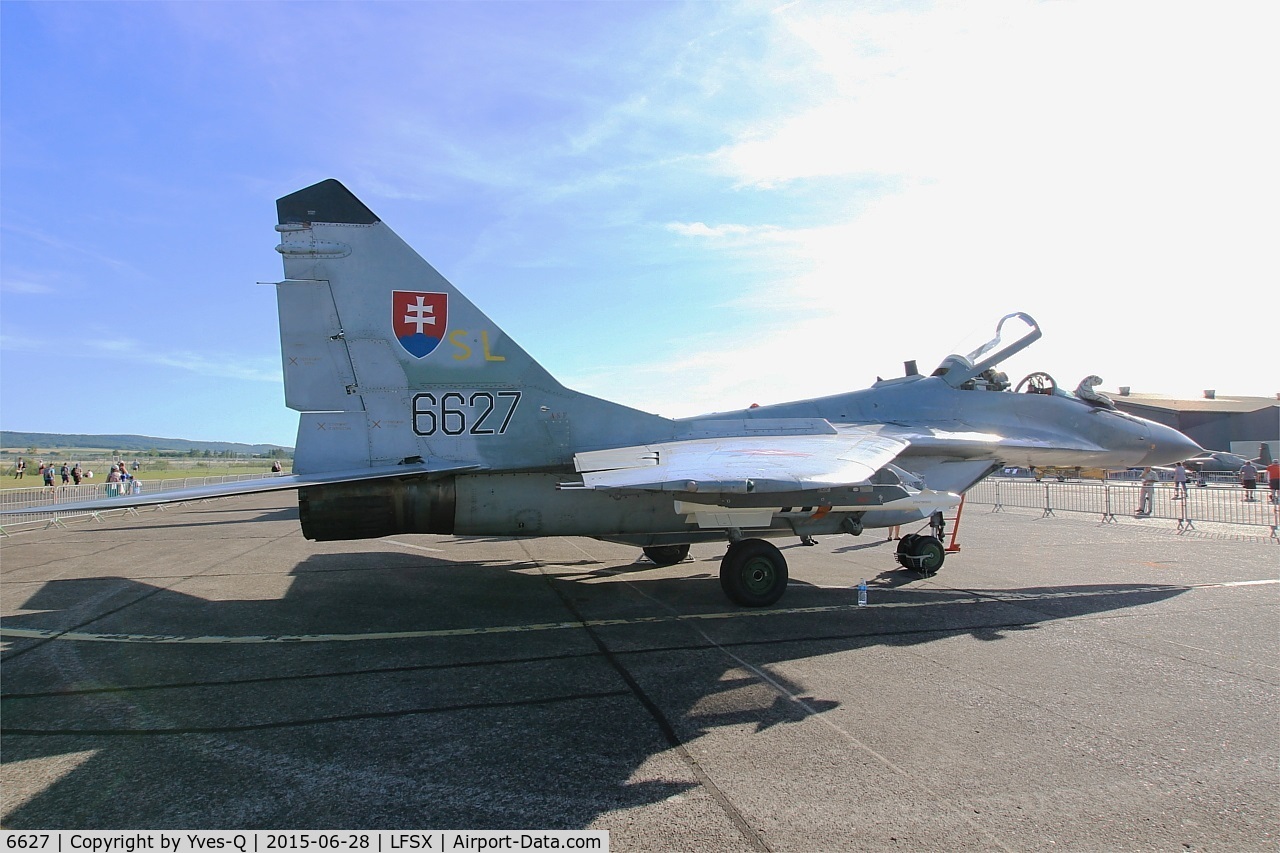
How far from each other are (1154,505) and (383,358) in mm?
26124

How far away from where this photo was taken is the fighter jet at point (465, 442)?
23.8 feet

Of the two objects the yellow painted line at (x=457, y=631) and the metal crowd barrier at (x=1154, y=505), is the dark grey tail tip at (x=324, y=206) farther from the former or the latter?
the metal crowd barrier at (x=1154, y=505)

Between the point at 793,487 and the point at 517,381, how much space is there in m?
4.00

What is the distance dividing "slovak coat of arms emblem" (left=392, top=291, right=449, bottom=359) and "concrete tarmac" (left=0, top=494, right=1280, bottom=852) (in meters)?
3.20

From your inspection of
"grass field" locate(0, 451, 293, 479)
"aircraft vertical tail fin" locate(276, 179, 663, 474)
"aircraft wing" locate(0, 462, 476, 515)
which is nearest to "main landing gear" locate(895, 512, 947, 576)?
"aircraft vertical tail fin" locate(276, 179, 663, 474)

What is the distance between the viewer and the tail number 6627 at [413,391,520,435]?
26.1ft

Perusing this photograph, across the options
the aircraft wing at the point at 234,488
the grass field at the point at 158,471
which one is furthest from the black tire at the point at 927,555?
the grass field at the point at 158,471

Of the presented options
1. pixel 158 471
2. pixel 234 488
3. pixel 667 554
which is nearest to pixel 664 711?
pixel 234 488

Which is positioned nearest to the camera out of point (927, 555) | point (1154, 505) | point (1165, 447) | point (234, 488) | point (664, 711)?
point (664, 711)

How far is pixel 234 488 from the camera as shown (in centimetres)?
615

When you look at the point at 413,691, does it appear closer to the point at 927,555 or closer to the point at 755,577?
the point at 755,577

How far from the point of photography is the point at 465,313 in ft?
26.9

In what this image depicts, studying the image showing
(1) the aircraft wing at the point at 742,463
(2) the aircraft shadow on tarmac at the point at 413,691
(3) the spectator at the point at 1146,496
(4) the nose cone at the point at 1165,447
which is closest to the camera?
(2) the aircraft shadow on tarmac at the point at 413,691

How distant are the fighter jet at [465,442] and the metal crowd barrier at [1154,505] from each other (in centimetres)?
1288
